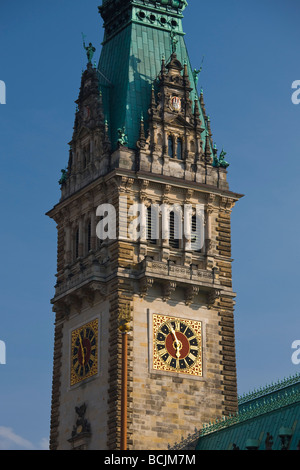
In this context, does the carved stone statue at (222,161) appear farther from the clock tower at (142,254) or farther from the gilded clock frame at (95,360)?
the gilded clock frame at (95,360)

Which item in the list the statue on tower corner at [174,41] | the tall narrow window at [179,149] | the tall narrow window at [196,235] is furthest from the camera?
the statue on tower corner at [174,41]

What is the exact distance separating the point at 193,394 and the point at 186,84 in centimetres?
2353

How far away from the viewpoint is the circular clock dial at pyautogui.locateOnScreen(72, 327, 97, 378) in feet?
307

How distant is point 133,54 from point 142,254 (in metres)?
16.3

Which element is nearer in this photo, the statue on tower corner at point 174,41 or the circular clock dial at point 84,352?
the circular clock dial at point 84,352

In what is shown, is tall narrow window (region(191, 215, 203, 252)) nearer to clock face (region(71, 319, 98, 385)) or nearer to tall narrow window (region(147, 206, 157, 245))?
tall narrow window (region(147, 206, 157, 245))

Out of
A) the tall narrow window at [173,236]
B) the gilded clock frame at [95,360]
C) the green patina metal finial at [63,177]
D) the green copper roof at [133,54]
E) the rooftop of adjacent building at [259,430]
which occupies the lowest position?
the rooftop of adjacent building at [259,430]

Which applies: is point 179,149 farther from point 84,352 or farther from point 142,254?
point 84,352

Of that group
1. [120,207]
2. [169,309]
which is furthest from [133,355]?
[120,207]

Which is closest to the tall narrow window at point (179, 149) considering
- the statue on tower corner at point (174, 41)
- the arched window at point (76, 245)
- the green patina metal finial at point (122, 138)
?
the green patina metal finial at point (122, 138)

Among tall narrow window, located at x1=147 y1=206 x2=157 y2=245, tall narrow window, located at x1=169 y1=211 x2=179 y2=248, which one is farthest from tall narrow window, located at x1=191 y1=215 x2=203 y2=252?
tall narrow window, located at x1=147 y1=206 x2=157 y2=245

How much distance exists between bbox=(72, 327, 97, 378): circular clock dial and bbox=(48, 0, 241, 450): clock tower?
0.15 metres

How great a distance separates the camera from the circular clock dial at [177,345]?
92875 millimetres

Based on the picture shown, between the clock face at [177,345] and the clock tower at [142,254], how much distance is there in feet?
0.31
